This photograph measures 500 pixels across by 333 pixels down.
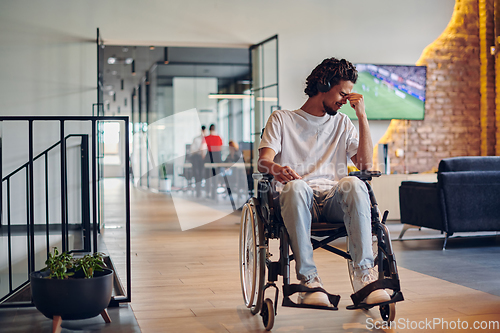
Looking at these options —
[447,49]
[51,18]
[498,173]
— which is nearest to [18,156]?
[51,18]

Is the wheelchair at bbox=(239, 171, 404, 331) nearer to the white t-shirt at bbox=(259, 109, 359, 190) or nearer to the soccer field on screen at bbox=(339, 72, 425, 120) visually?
the white t-shirt at bbox=(259, 109, 359, 190)

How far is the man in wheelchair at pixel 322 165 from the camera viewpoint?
186cm

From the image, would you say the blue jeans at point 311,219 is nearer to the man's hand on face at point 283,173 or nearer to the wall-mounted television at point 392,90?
the man's hand on face at point 283,173

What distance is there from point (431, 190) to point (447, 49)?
11.2 feet

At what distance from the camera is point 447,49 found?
6.79 meters

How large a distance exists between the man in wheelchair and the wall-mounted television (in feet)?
14.1

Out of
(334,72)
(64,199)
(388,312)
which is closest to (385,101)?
(334,72)

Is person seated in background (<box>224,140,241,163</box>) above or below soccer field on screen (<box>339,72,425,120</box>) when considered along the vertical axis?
below

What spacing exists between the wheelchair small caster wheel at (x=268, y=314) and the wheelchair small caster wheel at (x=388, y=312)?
1.53 feet

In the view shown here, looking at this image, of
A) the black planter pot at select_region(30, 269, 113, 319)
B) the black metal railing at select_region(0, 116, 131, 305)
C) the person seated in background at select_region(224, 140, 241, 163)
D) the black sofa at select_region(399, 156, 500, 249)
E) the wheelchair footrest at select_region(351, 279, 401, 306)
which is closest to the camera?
the wheelchair footrest at select_region(351, 279, 401, 306)

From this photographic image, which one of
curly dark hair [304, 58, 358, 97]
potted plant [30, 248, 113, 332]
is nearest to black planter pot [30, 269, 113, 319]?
potted plant [30, 248, 113, 332]

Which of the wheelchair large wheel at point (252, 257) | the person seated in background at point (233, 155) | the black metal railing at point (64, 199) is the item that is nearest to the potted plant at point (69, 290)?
the black metal railing at point (64, 199)

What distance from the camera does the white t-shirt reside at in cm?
221

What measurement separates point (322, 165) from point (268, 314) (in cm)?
69
